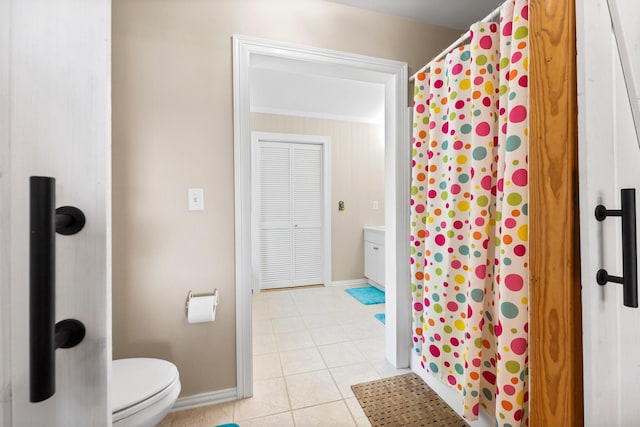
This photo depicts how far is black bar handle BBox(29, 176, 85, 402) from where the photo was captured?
0.31 meters

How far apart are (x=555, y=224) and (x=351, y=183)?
305cm

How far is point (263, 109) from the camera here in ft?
11.4

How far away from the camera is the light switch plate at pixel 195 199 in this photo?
1510 millimetres

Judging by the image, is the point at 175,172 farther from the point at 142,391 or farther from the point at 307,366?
the point at 307,366

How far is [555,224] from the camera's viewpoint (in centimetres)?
84

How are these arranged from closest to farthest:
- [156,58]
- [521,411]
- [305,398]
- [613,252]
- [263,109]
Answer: [613,252] < [521,411] < [156,58] < [305,398] < [263,109]

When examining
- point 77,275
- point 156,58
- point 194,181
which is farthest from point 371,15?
point 77,275

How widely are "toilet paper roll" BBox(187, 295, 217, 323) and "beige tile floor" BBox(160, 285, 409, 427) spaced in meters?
0.55

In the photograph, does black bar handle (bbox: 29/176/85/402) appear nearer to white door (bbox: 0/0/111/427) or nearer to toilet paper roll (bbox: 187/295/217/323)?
white door (bbox: 0/0/111/427)

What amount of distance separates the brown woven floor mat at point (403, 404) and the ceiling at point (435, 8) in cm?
244

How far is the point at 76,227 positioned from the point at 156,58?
1.44 metres

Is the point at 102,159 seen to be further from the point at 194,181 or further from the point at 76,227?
the point at 194,181

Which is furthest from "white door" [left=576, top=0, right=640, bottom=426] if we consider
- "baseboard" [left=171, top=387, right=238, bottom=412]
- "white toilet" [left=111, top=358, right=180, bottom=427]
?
"baseboard" [left=171, top=387, right=238, bottom=412]

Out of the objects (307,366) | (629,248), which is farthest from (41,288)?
(307,366)
